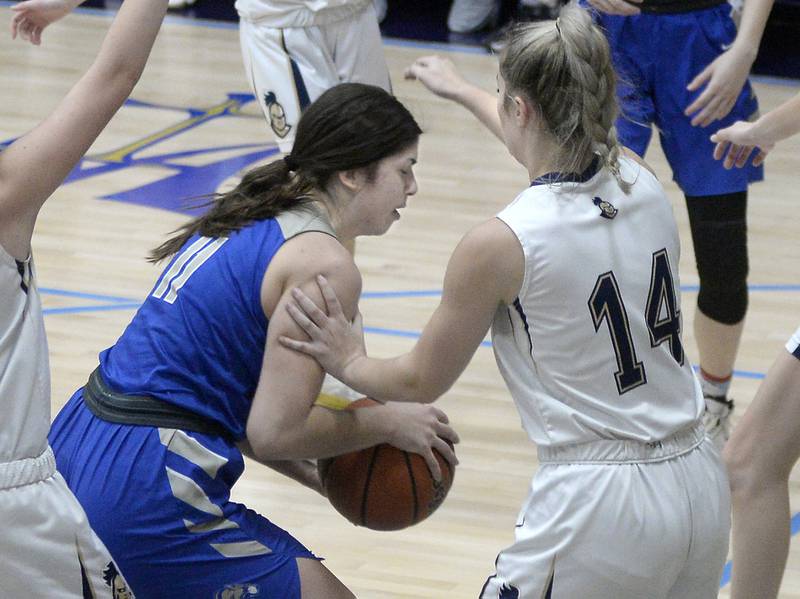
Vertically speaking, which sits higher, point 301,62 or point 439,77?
point 439,77

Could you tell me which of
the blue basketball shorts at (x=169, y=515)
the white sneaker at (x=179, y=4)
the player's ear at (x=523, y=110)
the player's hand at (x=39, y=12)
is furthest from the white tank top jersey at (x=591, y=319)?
the white sneaker at (x=179, y=4)

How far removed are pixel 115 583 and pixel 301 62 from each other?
311 cm

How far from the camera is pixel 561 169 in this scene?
2643 mm

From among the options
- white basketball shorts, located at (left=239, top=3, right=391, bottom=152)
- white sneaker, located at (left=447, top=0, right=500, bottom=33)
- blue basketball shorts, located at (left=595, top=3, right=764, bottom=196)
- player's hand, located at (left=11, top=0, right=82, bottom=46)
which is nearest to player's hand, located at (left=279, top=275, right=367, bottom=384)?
player's hand, located at (left=11, top=0, right=82, bottom=46)

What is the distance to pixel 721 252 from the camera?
4656 mm

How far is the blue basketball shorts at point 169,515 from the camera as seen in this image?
2.76 m

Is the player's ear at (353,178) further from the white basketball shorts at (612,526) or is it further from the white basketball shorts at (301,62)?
the white basketball shorts at (301,62)

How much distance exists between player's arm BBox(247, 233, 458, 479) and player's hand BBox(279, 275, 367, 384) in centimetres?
2

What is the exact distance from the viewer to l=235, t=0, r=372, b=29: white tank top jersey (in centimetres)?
546

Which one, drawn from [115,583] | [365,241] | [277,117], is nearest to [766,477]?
[115,583]

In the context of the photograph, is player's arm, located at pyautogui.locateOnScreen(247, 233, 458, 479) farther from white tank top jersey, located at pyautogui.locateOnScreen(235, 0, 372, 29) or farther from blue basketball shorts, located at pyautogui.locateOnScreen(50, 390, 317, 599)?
white tank top jersey, located at pyautogui.locateOnScreen(235, 0, 372, 29)

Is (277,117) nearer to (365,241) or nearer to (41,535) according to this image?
(365,241)

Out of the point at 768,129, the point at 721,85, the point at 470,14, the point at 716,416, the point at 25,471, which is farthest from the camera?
the point at 470,14

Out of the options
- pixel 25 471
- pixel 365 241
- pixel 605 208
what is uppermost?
pixel 605 208
